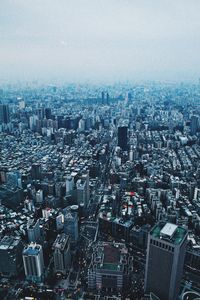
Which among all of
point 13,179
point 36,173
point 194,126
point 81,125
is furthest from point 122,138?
point 13,179

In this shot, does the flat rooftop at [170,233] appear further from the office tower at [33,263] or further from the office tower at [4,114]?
the office tower at [4,114]

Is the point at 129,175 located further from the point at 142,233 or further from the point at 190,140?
the point at 190,140

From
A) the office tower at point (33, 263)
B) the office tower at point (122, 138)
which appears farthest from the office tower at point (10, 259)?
the office tower at point (122, 138)

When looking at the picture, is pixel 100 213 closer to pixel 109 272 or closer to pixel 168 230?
pixel 109 272

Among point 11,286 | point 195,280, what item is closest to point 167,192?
point 195,280

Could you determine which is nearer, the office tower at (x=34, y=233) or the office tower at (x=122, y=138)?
the office tower at (x=34, y=233)

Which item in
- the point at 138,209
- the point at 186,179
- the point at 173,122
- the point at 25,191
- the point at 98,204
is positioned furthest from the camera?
the point at 173,122
